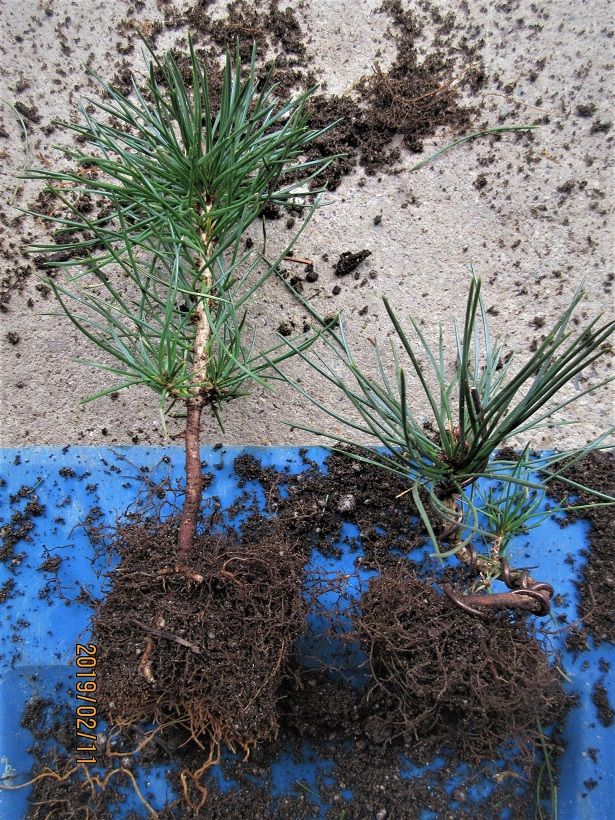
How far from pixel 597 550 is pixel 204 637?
0.69 metres

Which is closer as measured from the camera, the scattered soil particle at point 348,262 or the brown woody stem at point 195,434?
the brown woody stem at point 195,434

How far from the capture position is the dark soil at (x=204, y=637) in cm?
75

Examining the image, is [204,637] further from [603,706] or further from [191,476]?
[603,706]

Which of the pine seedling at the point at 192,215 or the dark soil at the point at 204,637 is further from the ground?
the pine seedling at the point at 192,215

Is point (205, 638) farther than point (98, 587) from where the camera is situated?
No

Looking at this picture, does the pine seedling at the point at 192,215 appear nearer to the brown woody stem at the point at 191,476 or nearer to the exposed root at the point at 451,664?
the brown woody stem at the point at 191,476

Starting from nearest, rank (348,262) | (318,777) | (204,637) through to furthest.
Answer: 1. (204,637)
2. (318,777)
3. (348,262)

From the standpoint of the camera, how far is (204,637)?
758mm

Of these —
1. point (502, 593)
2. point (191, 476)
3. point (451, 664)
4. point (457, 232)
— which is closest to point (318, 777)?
point (451, 664)

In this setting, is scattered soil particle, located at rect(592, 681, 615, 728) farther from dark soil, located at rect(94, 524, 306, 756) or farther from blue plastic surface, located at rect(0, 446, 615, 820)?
dark soil, located at rect(94, 524, 306, 756)

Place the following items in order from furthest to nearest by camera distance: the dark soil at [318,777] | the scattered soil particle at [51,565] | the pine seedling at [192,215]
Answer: the scattered soil particle at [51,565] → the dark soil at [318,777] → the pine seedling at [192,215]

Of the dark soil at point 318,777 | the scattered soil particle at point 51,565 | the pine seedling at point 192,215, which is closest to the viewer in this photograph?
the pine seedling at point 192,215

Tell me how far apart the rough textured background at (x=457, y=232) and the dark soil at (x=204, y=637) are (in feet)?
1.04
